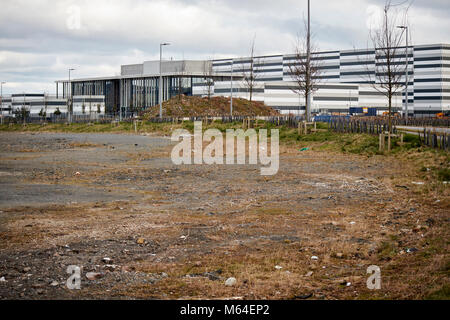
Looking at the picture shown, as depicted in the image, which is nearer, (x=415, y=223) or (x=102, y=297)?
(x=102, y=297)

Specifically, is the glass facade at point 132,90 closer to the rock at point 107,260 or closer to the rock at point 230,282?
the rock at point 107,260

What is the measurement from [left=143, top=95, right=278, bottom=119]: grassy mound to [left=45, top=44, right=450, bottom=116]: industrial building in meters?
8.99

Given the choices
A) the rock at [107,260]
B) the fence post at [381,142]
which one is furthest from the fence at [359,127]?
the rock at [107,260]

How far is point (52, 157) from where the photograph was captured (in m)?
26.3

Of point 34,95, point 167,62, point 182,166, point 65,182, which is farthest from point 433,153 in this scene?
point 34,95

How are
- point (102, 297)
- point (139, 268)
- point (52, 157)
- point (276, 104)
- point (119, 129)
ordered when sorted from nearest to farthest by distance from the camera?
point (102, 297) → point (139, 268) → point (52, 157) → point (119, 129) → point (276, 104)

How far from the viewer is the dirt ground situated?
21.4 feet

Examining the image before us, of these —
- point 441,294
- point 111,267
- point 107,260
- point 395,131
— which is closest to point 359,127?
point 395,131

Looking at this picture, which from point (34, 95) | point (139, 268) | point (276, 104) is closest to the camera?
point (139, 268)

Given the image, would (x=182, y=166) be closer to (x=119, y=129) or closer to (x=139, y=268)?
(x=139, y=268)

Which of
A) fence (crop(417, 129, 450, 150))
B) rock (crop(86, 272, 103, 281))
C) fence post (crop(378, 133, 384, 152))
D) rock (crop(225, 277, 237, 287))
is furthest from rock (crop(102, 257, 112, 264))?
fence post (crop(378, 133, 384, 152))

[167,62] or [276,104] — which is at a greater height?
[167,62]

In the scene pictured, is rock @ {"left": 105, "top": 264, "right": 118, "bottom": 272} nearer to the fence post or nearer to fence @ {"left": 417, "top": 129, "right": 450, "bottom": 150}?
fence @ {"left": 417, "top": 129, "right": 450, "bottom": 150}

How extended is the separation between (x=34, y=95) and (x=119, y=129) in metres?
94.9
